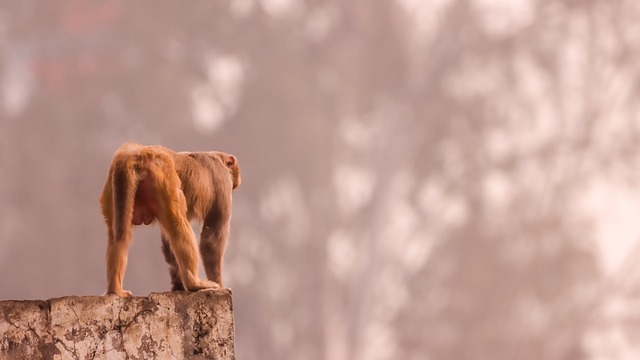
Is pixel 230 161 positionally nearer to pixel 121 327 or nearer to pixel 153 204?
pixel 153 204

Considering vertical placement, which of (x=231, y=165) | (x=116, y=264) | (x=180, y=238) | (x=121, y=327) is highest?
(x=231, y=165)

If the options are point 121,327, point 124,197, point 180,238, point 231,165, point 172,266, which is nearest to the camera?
point 121,327

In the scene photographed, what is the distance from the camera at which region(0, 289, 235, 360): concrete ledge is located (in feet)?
29.2

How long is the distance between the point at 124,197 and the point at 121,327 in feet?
2.88

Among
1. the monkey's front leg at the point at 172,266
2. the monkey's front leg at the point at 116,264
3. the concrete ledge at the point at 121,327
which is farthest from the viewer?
the monkey's front leg at the point at 172,266

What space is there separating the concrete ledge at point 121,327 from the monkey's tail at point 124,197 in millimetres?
585

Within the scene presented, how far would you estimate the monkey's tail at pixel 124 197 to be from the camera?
376 inches

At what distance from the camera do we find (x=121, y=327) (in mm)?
9070

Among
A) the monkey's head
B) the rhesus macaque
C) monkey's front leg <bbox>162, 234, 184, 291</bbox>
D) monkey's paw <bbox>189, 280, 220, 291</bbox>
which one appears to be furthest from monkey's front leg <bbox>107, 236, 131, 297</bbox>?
the monkey's head

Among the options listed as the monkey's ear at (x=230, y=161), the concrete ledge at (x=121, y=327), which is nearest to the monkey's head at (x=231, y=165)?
the monkey's ear at (x=230, y=161)

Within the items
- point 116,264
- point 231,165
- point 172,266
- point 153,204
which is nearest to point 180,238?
point 153,204

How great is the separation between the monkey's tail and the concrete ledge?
1.92 feet

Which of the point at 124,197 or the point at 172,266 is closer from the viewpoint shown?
the point at 124,197

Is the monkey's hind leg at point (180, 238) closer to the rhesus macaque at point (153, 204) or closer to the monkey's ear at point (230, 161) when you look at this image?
the rhesus macaque at point (153, 204)
